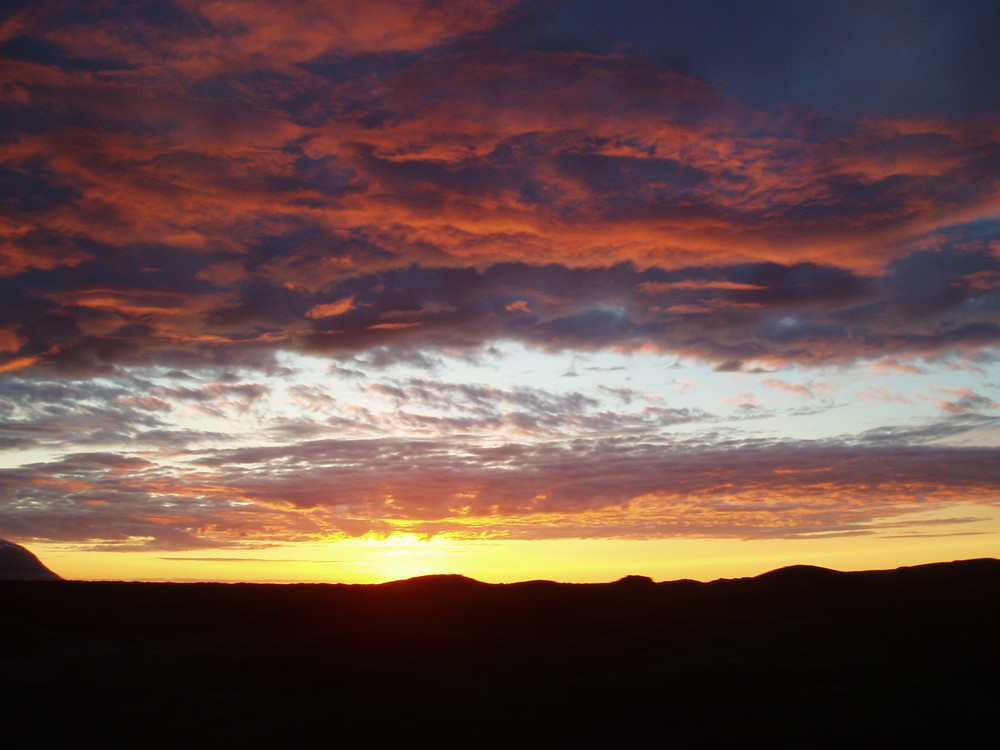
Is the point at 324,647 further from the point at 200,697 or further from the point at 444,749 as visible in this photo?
the point at 444,749

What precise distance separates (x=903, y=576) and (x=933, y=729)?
838 inches

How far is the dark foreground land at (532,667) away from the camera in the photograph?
15203 mm

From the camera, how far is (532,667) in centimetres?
2081

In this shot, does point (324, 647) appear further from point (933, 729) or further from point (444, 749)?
point (933, 729)

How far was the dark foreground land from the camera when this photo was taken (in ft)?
49.9

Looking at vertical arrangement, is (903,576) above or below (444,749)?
above

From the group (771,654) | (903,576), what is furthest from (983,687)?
(903,576)

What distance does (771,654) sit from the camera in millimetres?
20562

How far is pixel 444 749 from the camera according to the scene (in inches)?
561

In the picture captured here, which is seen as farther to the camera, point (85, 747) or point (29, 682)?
point (29, 682)

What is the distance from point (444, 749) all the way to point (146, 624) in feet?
64.8

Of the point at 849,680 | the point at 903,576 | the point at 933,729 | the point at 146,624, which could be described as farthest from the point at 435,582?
the point at 933,729

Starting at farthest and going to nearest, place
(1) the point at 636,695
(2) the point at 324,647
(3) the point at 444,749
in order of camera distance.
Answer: (2) the point at 324,647
(1) the point at 636,695
(3) the point at 444,749

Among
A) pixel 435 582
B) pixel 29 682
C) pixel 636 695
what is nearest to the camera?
pixel 636 695
